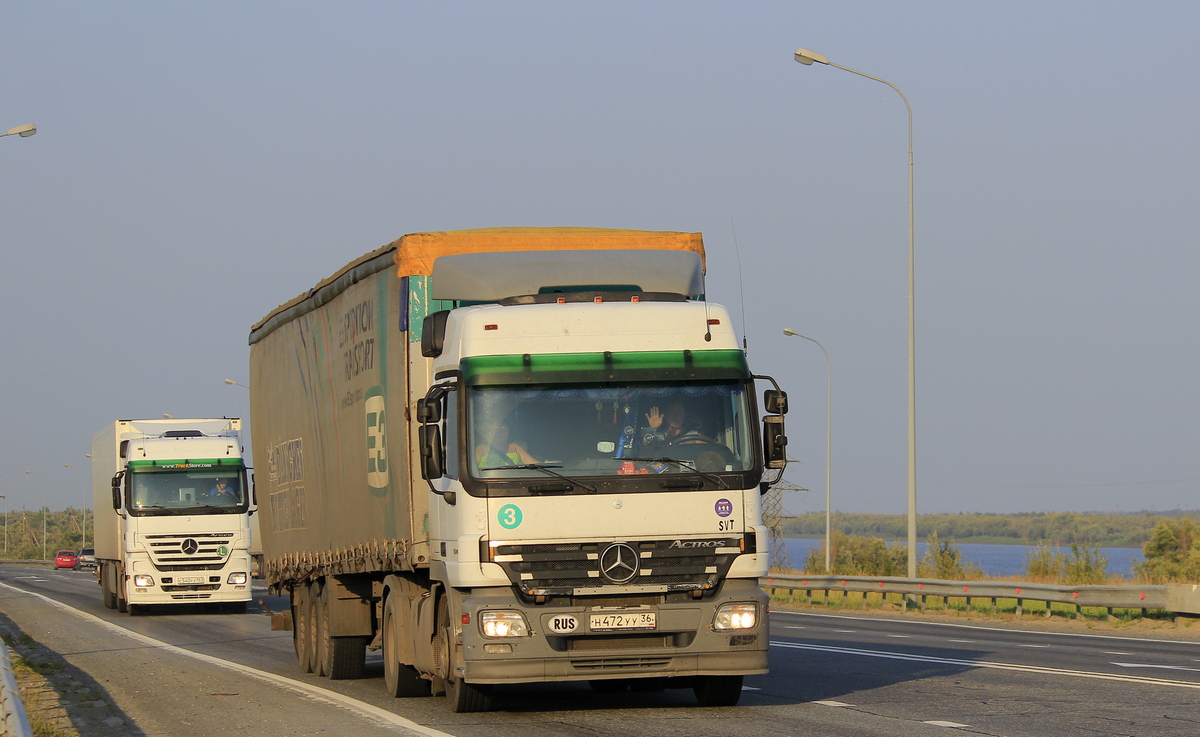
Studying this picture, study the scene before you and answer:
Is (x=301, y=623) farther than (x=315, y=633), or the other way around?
(x=301, y=623)

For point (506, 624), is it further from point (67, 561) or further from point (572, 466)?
point (67, 561)

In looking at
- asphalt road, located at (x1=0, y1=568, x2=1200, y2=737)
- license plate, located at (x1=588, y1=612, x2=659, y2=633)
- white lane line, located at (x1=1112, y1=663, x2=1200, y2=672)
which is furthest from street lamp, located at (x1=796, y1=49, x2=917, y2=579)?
license plate, located at (x1=588, y1=612, x2=659, y2=633)

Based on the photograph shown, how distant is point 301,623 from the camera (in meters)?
17.7

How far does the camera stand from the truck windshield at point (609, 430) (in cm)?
1102

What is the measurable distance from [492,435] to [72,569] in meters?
84.1

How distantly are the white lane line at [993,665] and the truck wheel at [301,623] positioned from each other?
240 inches

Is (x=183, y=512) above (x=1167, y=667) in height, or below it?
above

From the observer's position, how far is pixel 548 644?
10.9 m

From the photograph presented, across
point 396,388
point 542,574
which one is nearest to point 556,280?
point 396,388

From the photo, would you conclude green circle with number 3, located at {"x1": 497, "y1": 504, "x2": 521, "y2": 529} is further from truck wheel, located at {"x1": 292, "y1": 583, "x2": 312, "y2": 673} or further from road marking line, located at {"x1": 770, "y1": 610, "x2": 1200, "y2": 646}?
road marking line, located at {"x1": 770, "y1": 610, "x2": 1200, "y2": 646}

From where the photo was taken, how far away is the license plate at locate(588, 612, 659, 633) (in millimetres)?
10875

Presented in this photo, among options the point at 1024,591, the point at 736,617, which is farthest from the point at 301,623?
the point at 1024,591

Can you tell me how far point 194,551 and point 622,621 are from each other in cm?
2184

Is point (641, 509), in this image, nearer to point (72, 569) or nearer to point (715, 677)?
point (715, 677)
